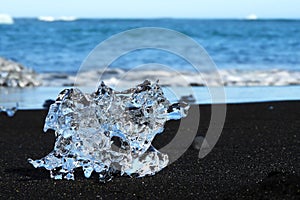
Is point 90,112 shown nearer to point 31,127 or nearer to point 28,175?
point 28,175

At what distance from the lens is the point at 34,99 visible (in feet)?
29.8

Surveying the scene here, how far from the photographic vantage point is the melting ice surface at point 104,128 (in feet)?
12.0

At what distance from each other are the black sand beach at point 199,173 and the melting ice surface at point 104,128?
0.35 feet

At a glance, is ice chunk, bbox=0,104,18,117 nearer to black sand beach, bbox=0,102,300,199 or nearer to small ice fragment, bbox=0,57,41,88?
black sand beach, bbox=0,102,300,199

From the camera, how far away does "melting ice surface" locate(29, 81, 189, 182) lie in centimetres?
365

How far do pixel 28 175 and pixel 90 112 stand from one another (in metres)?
0.67

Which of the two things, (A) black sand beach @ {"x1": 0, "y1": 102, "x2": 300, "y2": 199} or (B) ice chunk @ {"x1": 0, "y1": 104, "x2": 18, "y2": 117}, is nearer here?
(A) black sand beach @ {"x1": 0, "y1": 102, "x2": 300, "y2": 199}

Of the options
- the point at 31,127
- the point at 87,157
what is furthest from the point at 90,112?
the point at 31,127

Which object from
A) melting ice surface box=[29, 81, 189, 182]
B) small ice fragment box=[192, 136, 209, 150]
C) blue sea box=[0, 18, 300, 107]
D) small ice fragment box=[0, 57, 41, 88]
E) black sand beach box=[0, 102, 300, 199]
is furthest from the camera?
blue sea box=[0, 18, 300, 107]

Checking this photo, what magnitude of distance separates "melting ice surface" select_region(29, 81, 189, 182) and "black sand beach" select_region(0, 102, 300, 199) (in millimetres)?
106

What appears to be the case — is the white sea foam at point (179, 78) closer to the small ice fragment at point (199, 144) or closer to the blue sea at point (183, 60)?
the blue sea at point (183, 60)

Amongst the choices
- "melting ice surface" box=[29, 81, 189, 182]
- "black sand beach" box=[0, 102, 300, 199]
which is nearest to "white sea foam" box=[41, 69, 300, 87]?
"black sand beach" box=[0, 102, 300, 199]

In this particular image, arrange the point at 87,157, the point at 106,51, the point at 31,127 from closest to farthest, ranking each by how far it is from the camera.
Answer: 1. the point at 87,157
2. the point at 31,127
3. the point at 106,51

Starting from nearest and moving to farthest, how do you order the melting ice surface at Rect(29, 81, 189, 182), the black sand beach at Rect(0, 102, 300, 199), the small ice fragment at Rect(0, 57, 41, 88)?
1. the black sand beach at Rect(0, 102, 300, 199)
2. the melting ice surface at Rect(29, 81, 189, 182)
3. the small ice fragment at Rect(0, 57, 41, 88)
